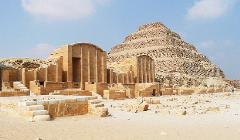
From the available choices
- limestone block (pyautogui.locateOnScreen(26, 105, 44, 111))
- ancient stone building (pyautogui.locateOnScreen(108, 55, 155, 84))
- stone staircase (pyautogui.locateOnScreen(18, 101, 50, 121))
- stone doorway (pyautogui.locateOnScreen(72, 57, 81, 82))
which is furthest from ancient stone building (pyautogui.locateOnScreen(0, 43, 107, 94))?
limestone block (pyautogui.locateOnScreen(26, 105, 44, 111))

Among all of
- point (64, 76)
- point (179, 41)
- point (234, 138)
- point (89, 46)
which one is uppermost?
point (179, 41)

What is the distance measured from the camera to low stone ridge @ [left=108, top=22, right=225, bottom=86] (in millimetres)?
73625

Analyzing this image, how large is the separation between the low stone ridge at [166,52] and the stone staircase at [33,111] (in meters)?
56.6

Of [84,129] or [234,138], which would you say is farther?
[84,129]

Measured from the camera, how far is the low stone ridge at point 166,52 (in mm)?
73625

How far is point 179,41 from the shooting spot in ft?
284

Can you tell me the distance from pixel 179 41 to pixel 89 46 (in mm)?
52485

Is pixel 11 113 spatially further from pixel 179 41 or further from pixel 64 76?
pixel 179 41

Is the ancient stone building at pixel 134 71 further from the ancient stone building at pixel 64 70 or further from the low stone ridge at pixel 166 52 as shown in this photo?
the low stone ridge at pixel 166 52

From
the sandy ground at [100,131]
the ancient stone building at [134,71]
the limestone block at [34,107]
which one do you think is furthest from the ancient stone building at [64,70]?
the sandy ground at [100,131]

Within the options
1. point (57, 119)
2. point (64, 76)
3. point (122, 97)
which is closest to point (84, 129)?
point (57, 119)

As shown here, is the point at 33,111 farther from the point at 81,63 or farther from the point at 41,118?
the point at 81,63

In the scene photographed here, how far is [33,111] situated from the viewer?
10.0 meters

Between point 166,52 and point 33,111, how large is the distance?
230 feet
